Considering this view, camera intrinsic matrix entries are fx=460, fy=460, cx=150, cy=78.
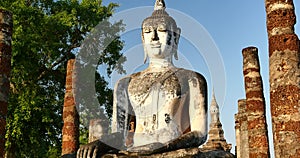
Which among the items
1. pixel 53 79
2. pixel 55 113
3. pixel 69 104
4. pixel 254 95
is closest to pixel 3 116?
pixel 69 104

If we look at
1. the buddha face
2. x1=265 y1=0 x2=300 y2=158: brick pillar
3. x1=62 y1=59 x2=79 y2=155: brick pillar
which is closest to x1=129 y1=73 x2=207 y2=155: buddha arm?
the buddha face

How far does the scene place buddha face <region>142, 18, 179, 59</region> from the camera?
19.7ft

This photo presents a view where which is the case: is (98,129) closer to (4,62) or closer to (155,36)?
(4,62)

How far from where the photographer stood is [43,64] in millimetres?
16703

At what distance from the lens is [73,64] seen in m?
10.8

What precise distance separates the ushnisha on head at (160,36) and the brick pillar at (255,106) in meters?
5.59

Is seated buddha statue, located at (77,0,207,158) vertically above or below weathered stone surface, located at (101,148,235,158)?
above

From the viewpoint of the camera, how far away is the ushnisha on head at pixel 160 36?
6012 millimetres

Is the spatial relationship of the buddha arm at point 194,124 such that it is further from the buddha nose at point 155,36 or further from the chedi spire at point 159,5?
the chedi spire at point 159,5

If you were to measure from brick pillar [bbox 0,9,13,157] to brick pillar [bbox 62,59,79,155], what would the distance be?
364 cm

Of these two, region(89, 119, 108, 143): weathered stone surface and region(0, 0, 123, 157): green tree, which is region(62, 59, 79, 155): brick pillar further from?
region(0, 0, 123, 157): green tree

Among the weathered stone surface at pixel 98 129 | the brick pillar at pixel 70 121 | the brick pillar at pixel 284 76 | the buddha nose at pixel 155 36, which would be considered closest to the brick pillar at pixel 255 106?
the brick pillar at pixel 284 76

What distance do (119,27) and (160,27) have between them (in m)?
12.5

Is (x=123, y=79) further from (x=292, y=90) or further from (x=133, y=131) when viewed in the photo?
(x=292, y=90)
